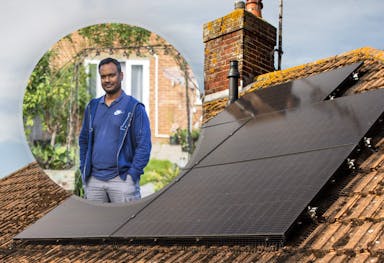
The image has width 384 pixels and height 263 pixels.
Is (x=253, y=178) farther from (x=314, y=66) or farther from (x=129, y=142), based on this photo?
(x=314, y=66)

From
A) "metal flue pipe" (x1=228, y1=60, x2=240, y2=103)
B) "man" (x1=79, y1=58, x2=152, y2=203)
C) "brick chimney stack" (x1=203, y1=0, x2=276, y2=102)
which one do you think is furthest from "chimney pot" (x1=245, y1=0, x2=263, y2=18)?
"man" (x1=79, y1=58, x2=152, y2=203)

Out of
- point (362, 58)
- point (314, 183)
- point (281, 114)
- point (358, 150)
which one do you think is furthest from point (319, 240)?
point (362, 58)

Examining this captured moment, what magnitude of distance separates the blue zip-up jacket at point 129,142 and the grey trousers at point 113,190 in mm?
56

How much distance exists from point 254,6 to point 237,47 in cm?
125

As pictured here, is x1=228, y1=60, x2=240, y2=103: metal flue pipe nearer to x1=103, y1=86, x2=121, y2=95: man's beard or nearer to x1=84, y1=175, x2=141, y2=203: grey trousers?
x1=84, y1=175, x2=141, y2=203: grey trousers

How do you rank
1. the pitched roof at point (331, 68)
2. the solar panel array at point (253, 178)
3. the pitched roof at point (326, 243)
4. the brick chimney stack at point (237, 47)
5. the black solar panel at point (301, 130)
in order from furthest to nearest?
the brick chimney stack at point (237, 47), the pitched roof at point (331, 68), the black solar panel at point (301, 130), the solar panel array at point (253, 178), the pitched roof at point (326, 243)

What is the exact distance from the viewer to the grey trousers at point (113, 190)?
4660 millimetres

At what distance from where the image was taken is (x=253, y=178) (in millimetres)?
5141

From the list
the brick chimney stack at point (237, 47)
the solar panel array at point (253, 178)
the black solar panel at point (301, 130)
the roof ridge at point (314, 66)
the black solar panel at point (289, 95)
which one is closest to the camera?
the solar panel array at point (253, 178)

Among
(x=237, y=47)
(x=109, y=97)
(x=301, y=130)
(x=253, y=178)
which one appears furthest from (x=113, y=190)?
(x=237, y=47)

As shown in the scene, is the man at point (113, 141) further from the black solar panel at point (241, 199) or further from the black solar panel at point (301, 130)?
the black solar panel at point (301, 130)

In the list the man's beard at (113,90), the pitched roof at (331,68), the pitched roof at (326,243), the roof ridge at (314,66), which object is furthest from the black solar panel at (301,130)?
the man's beard at (113,90)

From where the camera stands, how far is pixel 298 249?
4059mm

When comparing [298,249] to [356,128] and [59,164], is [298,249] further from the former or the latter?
[59,164]
